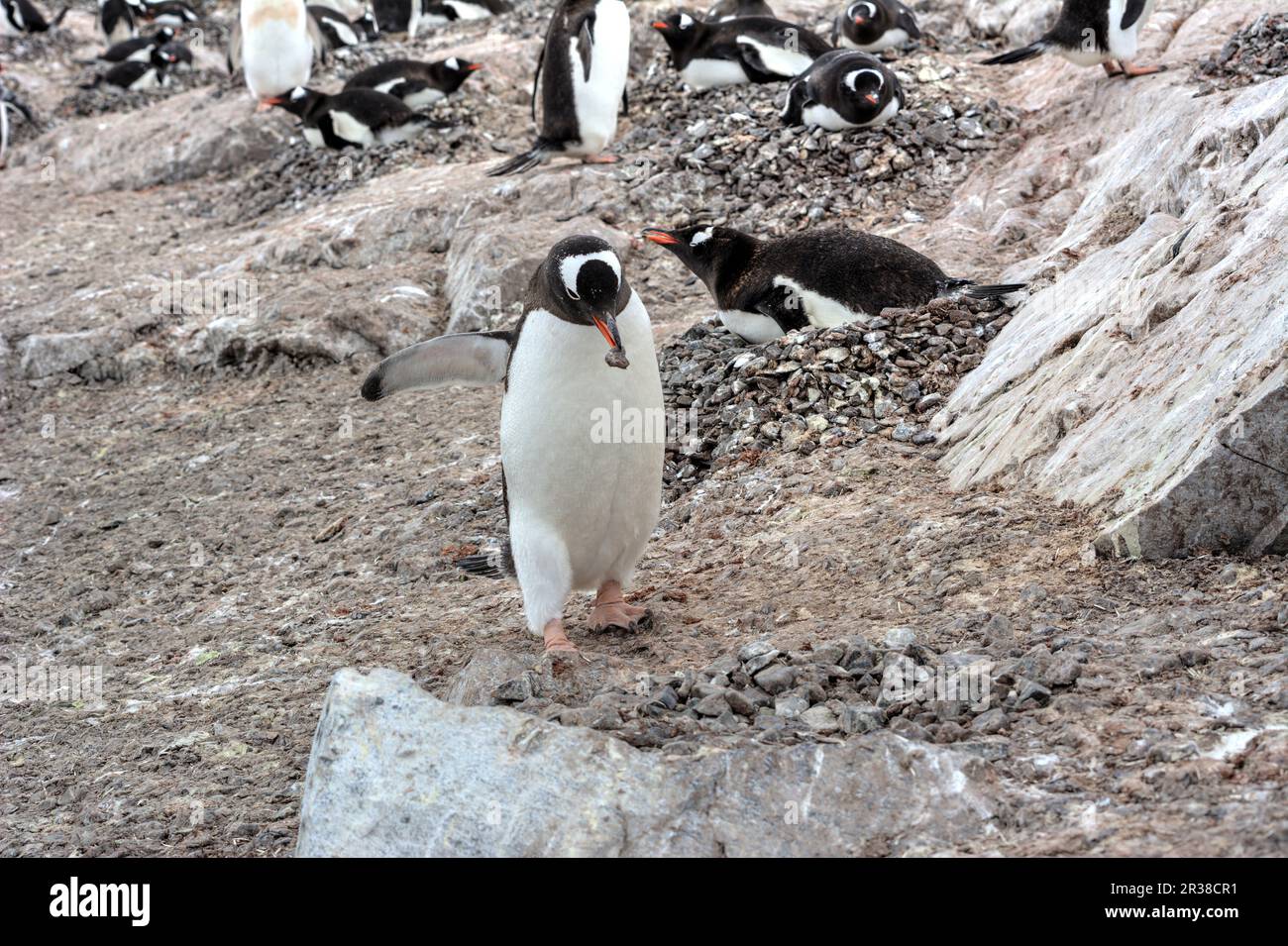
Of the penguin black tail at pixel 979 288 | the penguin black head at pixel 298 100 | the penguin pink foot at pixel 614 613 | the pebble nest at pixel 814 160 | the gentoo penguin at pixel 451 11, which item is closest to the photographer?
the penguin pink foot at pixel 614 613

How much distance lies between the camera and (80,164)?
1322cm

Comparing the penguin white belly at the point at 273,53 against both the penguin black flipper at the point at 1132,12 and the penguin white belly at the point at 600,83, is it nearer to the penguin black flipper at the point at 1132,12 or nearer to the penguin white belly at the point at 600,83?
the penguin white belly at the point at 600,83

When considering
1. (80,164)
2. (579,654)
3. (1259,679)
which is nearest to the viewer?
(1259,679)

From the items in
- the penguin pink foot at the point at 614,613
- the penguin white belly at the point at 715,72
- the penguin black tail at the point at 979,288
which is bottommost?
the penguin pink foot at the point at 614,613

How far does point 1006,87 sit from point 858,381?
4.92 metres

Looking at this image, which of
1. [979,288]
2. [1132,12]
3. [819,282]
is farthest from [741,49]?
[979,288]

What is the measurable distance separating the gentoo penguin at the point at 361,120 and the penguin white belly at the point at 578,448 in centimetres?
740

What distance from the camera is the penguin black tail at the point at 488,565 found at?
15.0 feet

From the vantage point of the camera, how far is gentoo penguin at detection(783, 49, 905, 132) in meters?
8.39

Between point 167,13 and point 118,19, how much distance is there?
75 centimetres

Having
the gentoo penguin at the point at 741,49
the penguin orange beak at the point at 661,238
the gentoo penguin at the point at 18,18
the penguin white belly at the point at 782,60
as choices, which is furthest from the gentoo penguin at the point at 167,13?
the penguin orange beak at the point at 661,238

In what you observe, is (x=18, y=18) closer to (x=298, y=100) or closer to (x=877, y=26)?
(x=298, y=100)
